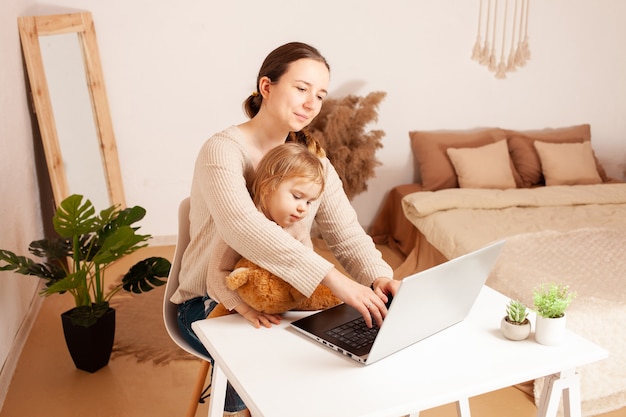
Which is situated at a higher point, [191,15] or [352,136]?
[191,15]

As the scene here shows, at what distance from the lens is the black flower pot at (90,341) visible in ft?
8.20

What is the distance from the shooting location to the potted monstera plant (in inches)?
93.8

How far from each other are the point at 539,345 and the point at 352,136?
270 centimetres

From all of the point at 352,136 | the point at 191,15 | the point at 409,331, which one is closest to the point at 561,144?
the point at 352,136

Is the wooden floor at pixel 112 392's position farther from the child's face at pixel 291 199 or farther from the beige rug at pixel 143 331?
the child's face at pixel 291 199

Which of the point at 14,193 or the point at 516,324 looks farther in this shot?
the point at 14,193

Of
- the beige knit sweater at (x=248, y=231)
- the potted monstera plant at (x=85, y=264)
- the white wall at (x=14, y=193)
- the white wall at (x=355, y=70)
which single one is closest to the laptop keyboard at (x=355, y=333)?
the beige knit sweater at (x=248, y=231)

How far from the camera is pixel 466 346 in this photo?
1.32m

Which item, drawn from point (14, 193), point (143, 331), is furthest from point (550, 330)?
point (14, 193)

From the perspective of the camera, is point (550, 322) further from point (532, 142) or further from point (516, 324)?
point (532, 142)

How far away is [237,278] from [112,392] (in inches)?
52.5

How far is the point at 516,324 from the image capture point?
4.41ft

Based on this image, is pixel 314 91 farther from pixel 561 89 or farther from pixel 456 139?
pixel 561 89

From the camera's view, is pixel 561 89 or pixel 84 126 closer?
pixel 84 126
